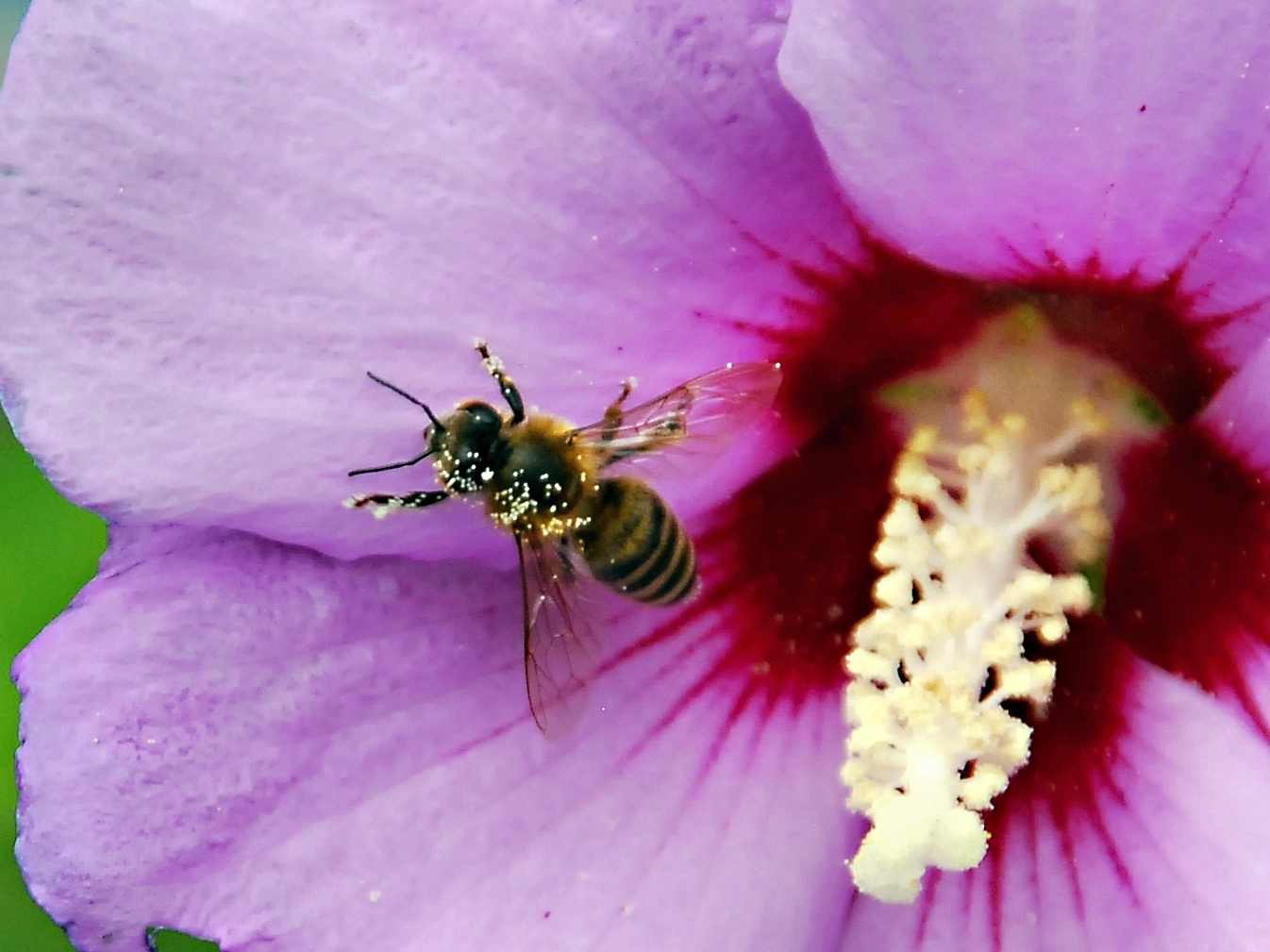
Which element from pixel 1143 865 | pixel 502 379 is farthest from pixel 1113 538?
pixel 502 379

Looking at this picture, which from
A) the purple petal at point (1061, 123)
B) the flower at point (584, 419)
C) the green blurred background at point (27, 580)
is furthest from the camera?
the green blurred background at point (27, 580)

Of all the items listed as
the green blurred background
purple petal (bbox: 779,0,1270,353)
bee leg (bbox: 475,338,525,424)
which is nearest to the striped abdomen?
bee leg (bbox: 475,338,525,424)

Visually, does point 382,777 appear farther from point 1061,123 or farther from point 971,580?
point 1061,123

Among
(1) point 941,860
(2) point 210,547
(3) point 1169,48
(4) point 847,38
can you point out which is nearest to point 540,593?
(2) point 210,547

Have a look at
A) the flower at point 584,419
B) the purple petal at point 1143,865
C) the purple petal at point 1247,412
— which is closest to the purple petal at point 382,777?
the flower at point 584,419

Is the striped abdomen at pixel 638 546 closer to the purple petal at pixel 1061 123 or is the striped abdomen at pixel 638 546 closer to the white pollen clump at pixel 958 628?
the white pollen clump at pixel 958 628

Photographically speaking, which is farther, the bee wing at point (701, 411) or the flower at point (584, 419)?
the bee wing at point (701, 411)

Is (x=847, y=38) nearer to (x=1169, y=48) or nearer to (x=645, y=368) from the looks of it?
(x=1169, y=48)
